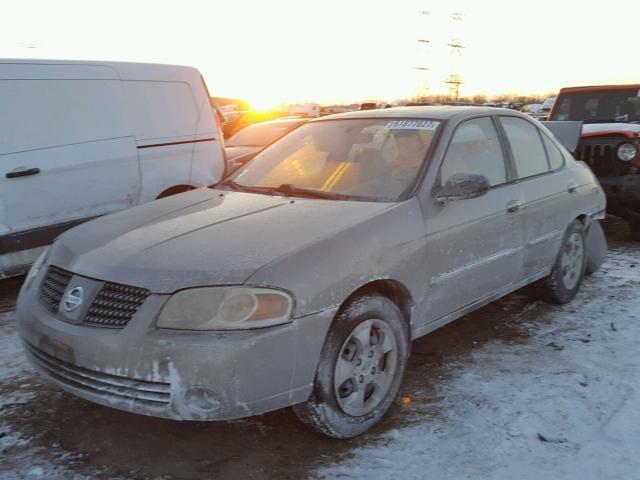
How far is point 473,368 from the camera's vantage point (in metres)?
3.69

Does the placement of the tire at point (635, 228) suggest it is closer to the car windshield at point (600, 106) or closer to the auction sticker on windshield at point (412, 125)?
the car windshield at point (600, 106)

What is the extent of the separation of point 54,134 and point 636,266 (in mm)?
5529

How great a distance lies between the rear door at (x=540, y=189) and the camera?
4176 mm

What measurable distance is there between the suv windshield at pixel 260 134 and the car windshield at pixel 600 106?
4.01 metres

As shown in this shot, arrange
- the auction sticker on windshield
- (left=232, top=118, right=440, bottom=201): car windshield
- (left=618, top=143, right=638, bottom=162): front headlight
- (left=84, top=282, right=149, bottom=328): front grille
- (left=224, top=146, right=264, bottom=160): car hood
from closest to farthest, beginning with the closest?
(left=84, top=282, right=149, bottom=328): front grille
(left=232, top=118, right=440, bottom=201): car windshield
the auction sticker on windshield
(left=618, top=143, right=638, bottom=162): front headlight
(left=224, top=146, right=264, bottom=160): car hood

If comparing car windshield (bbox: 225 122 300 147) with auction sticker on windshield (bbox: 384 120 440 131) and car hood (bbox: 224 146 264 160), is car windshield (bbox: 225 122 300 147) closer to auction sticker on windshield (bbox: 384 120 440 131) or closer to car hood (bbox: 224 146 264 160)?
car hood (bbox: 224 146 264 160)

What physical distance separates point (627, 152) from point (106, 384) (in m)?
6.48

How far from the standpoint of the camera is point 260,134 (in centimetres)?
970

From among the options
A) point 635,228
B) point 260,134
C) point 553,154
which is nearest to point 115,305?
point 553,154

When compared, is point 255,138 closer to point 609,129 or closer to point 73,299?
point 609,129

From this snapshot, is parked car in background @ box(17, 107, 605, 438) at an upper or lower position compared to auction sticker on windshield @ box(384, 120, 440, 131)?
lower

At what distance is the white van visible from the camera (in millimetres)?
4824

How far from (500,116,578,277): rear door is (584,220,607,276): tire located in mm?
603

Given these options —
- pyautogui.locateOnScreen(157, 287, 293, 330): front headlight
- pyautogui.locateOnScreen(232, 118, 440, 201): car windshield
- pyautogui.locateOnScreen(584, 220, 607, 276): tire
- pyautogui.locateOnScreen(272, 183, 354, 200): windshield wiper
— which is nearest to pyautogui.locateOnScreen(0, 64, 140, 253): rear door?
pyautogui.locateOnScreen(232, 118, 440, 201): car windshield
